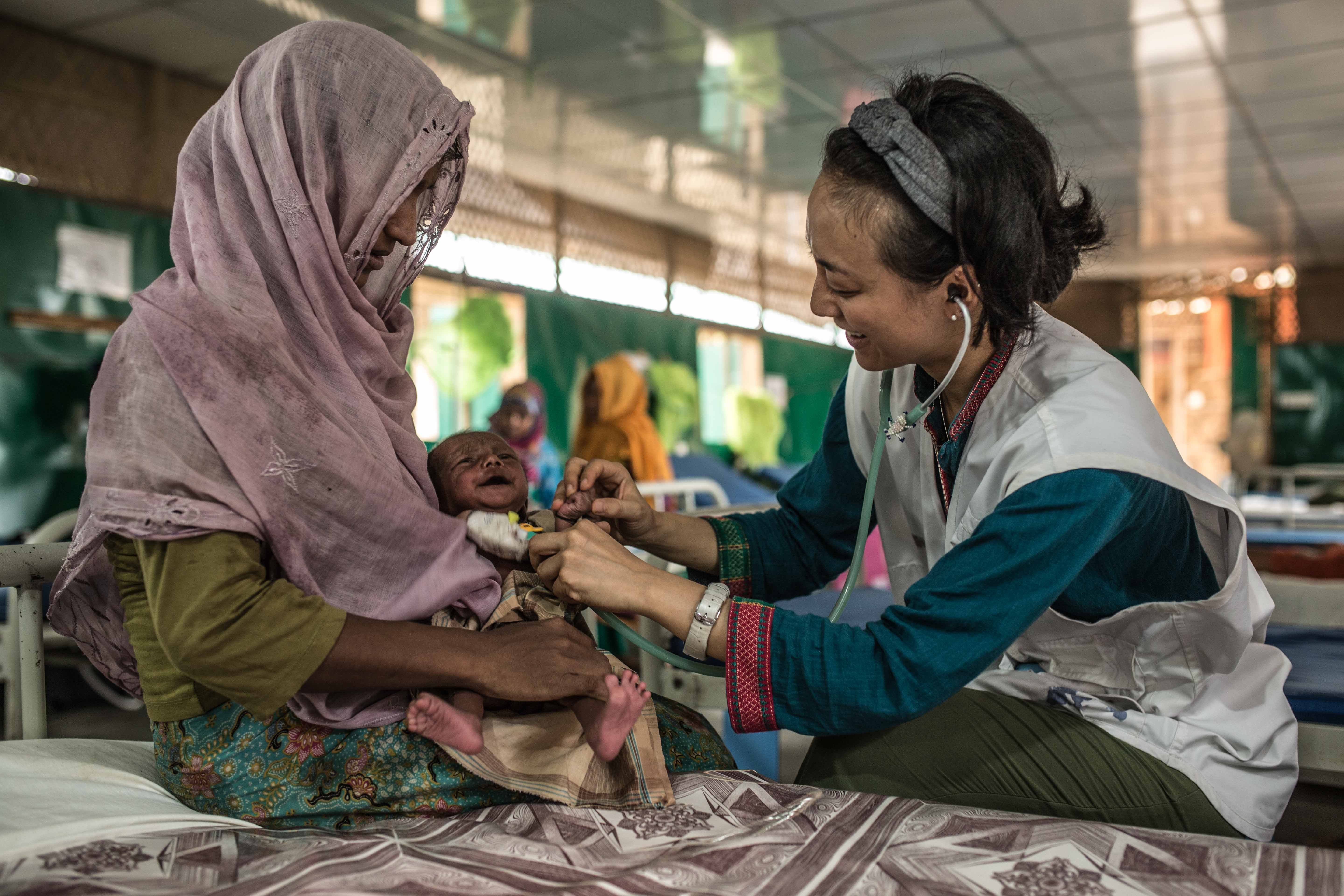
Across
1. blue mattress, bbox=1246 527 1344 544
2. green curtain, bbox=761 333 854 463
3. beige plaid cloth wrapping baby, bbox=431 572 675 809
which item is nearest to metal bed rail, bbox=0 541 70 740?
beige plaid cloth wrapping baby, bbox=431 572 675 809

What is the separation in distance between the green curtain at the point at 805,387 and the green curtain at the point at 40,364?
5.49m

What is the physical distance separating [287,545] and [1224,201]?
9.33 meters

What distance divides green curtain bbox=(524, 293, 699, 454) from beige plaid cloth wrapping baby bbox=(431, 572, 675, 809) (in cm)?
461

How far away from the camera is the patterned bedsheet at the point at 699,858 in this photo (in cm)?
116

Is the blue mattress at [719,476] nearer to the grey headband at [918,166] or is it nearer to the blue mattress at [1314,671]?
the blue mattress at [1314,671]

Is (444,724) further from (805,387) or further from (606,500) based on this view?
(805,387)

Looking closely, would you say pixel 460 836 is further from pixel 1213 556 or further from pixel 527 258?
pixel 527 258

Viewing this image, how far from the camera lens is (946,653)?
138 centimetres

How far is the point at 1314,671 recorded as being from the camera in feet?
7.04

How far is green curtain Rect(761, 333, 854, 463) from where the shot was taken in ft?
30.5

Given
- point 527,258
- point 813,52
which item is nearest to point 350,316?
point 813,52

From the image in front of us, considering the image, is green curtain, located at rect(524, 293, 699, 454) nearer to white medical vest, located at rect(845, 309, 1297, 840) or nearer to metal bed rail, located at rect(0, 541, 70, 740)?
metal bed rail, located at rect(0, 541, 70, 740)

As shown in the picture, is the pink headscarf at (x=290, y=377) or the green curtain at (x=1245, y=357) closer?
the pink headscarf at (x=290, y=377)

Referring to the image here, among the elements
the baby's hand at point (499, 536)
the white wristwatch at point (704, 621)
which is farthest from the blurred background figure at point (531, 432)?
the white wristwatch at point (704, 621)
